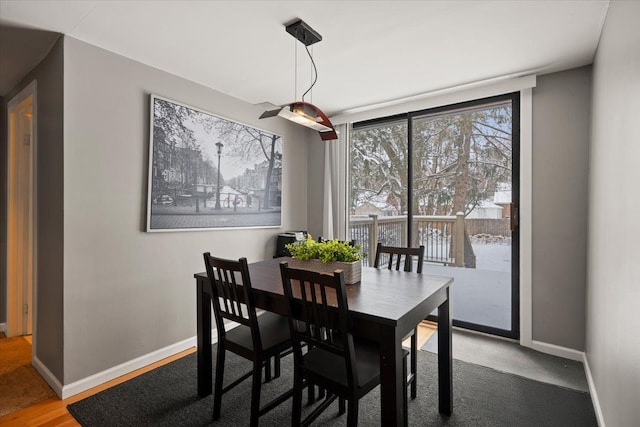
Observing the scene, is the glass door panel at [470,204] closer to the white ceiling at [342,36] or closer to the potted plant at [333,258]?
the white ceiling at [342,36]

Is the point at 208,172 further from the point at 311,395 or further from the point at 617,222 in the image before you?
the point at 617,222

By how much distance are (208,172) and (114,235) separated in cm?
97

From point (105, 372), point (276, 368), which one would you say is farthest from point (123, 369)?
point (276, 368)

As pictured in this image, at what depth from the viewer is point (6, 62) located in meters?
2.53

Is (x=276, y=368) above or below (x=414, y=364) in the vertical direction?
below

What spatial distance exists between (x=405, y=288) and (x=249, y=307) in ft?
2.94

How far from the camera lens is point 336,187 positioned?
13.3 ft

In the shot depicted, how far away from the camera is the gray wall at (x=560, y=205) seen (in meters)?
2.64

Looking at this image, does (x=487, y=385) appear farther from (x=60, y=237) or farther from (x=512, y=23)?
(x=60, y=237)

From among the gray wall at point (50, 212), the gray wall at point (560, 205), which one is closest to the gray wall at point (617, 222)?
the gray wall at point (560, 205)

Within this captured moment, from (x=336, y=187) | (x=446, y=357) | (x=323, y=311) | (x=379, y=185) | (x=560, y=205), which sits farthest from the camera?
(x=336, y=187)

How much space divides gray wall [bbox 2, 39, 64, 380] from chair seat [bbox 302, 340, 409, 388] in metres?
1.79

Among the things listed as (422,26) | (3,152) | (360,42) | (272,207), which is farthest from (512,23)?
(3,152)

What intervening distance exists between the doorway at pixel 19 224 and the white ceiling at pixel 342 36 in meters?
1.40
